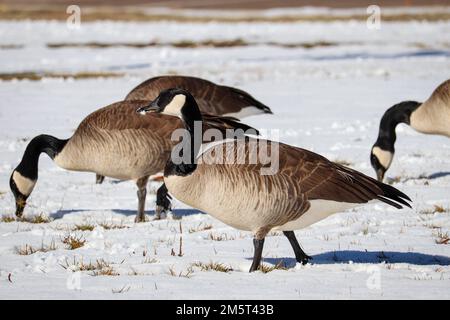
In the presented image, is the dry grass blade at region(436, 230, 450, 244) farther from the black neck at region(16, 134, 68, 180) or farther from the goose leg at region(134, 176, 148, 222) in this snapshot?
the black neck at region(16, 134, 68, 180)

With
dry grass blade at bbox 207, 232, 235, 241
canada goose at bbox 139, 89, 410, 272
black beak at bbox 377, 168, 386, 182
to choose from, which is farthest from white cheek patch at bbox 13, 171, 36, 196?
black beak at bbox 377, 168, 386, 182

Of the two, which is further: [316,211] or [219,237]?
[219,237]

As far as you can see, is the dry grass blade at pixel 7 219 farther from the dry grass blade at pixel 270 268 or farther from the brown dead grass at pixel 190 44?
the brown dead grass at pixel 190 44

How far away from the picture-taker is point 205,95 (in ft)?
37.5

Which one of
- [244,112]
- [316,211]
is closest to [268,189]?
[316,211]

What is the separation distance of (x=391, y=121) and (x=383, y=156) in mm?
1018

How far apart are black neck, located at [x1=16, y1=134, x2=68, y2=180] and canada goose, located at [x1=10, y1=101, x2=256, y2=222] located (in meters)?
0.01

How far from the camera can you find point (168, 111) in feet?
23.9

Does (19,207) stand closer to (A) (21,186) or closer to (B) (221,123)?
(A) (21,186)

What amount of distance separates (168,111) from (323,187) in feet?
5.34

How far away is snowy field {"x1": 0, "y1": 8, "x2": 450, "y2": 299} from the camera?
6.30 m

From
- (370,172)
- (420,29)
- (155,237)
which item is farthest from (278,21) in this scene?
(155,237)

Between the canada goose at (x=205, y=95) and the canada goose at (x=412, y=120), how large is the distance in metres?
1.79
